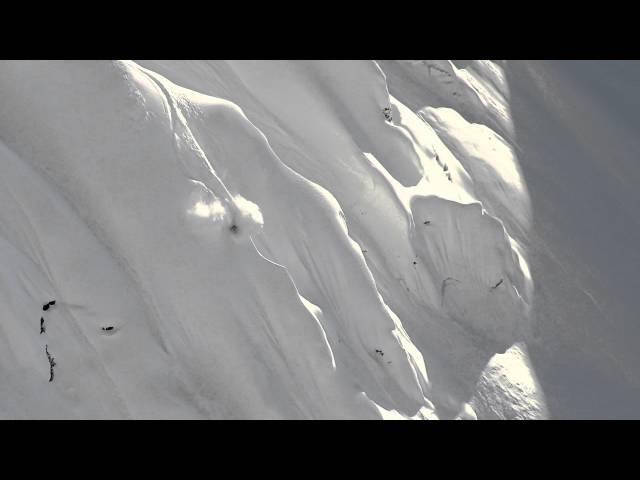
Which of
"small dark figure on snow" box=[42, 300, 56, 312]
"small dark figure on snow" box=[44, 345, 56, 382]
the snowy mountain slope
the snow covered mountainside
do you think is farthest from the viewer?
the snowy mountain slope

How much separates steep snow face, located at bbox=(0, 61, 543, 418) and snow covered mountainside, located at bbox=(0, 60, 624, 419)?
0.02 meters

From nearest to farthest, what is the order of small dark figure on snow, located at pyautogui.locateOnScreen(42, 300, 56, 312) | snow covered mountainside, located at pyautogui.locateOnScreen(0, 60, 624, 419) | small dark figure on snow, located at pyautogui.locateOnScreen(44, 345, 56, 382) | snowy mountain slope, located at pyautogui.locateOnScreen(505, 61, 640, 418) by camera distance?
small dark figure on snow, located at pyautogui.locateOnScreen(44, 345, 56, 382)
small dark figure on snow, located at pyautogui.locateOnScreen(42, 300, 56, 312)
snow covered mountainside, located at pyautogui.locateOnScreen(0, 60, 624, 419)
snowy mountain slope, located at pyautogui.locateOnScreen(505, 61, 640, 418)

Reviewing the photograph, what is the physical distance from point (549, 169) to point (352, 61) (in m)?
4.53

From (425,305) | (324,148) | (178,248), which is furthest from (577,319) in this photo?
(178,248)

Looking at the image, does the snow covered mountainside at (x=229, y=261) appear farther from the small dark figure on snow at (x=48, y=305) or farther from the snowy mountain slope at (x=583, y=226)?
the snowy mountain slope at (x=583, y=226)

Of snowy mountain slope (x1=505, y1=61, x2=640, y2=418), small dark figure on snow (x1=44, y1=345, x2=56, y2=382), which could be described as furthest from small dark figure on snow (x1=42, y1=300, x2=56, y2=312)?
snowy mountain slope (x1=505, y1=61, x2=640, y2=418)

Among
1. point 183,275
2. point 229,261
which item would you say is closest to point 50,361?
point 183,275

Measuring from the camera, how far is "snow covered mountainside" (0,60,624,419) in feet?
20.3

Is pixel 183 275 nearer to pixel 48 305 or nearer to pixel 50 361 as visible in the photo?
pixel 48 305

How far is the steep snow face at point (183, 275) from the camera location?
6.13m

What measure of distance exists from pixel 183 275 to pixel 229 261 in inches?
17.1

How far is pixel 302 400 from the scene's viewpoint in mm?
6785

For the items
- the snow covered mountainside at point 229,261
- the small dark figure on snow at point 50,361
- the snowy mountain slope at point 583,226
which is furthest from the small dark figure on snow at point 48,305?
the snowy mountain slope at point 583,226

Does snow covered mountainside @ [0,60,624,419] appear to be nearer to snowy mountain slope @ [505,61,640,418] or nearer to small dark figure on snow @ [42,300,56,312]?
small dark figure on snow @ [42,300,56,312]
